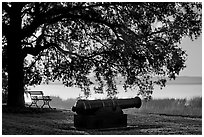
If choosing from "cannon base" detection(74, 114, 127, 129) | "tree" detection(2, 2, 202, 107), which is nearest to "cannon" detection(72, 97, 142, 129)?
"cannon base" detection(74, 114, 127, 129)

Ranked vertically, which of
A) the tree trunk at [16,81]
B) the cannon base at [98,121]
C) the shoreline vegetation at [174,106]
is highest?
the tree trunk at [16,81]

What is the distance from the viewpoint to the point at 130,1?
17.3m

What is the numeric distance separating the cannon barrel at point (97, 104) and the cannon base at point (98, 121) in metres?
0.16

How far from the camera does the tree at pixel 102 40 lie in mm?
17672

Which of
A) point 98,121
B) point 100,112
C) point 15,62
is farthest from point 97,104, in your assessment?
point 15,62

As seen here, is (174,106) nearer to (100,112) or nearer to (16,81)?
(16,81)

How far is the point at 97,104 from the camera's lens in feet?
37.3

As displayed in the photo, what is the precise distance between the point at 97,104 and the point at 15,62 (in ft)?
24.9

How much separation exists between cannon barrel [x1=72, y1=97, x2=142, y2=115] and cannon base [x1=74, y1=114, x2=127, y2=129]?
0.53ft

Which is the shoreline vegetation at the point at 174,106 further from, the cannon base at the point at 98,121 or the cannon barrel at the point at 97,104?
the cannon base at the point at 98,121

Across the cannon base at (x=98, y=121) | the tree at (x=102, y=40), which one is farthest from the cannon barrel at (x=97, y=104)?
the tree at (x=102, y=40)

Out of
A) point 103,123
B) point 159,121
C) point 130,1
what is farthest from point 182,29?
point 103,123

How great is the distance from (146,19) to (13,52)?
4971 millimetres

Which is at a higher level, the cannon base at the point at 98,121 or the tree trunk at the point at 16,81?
the tree trunk at the point at 16,81
